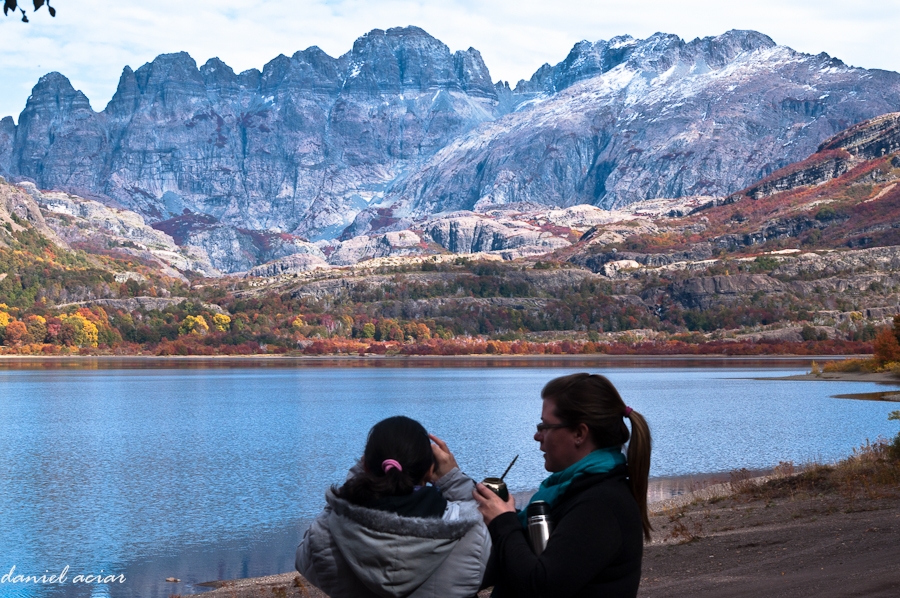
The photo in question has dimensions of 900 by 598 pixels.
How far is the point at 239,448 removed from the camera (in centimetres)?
5897

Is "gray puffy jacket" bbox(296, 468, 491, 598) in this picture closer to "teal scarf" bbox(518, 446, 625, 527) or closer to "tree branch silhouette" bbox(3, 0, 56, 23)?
"teal scarf" bbox(518, 446, 625, 527)

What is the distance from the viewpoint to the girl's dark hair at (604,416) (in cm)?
684

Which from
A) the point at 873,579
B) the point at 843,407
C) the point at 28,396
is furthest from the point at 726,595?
the point at 28,396

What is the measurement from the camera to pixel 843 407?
76.9 meters

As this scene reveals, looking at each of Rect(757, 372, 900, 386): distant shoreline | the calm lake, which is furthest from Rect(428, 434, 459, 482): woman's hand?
Rect(757, 372, 900, 386): distant shoreline

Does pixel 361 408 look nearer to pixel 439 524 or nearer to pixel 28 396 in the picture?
Answer: pixel 28 396

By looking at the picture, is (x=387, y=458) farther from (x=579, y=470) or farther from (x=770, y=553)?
(x=770, y=553)

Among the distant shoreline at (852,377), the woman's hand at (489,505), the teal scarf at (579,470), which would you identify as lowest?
the distant shoreline at (852,377)

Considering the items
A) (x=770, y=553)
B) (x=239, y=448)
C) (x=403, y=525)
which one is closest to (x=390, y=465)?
(x=403, y=525)

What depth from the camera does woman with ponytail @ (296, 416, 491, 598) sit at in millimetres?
6609

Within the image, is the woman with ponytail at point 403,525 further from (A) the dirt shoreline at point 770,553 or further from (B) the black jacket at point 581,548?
(A) the dirt shoreline at point 770,553

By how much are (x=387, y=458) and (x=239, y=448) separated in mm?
54013

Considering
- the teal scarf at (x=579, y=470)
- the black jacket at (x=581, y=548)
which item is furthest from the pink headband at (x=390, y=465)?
the teal scarf at (x=579, y=470)

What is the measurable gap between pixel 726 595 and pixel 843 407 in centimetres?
6721
